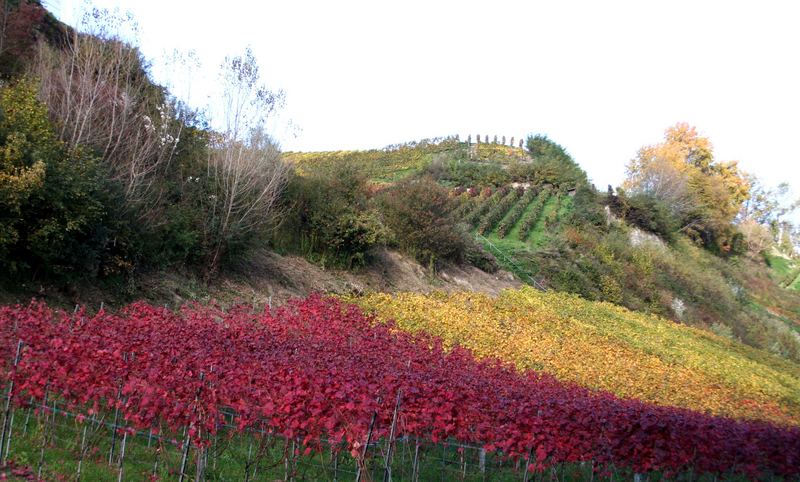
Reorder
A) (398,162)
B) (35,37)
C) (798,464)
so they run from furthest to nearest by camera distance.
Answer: (398,162)
(35,37)
(798,464)

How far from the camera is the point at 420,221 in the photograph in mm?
27062

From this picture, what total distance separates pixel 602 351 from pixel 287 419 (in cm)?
1399

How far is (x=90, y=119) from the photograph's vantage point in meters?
15.1

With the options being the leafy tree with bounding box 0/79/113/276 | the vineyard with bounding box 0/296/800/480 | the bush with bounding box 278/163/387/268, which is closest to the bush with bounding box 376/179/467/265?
the bush with bounding box 278/163/387/268

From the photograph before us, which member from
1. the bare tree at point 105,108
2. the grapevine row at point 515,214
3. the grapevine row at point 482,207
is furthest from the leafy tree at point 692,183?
the bare tree at point 105,108

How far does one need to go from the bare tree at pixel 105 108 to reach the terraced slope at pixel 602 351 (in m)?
6.60

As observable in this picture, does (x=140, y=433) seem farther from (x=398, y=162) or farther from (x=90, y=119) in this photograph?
(x=398, y=162)

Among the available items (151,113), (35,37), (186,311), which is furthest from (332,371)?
(35,37)

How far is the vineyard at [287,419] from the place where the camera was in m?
6.34

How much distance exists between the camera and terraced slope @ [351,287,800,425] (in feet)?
50.3

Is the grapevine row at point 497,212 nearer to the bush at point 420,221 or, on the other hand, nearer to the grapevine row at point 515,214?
the grapevine row at point 515,214

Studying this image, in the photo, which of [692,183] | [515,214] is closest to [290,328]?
[515,214]

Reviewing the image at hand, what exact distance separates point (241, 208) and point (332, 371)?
37.7 feet

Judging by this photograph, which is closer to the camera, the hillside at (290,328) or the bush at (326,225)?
the hillside at (290,328)
